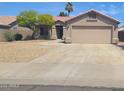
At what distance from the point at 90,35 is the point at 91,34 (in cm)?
17

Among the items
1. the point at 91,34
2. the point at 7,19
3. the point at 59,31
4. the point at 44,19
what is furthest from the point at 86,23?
the point at 7,19

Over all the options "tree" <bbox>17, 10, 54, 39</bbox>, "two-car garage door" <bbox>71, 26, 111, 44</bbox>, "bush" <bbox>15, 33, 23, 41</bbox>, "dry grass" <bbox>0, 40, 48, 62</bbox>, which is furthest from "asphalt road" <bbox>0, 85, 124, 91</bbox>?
"bush" <bbox>15, 33, 23, 41</bbox>

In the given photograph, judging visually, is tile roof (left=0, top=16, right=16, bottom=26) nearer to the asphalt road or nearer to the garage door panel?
the garage door panel

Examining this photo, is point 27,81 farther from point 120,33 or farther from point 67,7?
point 67,7

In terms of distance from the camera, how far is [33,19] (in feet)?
153

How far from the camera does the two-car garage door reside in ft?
125

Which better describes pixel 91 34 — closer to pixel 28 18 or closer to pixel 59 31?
pixel 28 18

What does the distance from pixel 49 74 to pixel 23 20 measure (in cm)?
3514

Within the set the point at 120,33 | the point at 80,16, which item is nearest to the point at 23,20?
the point at 80,16

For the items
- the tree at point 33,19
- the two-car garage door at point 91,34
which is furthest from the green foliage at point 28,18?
the two-car garage door at point 91,34

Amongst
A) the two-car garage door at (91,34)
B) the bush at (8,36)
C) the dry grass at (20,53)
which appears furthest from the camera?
the bush at (8,36)

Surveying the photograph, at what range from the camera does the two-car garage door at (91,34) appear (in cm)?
3809

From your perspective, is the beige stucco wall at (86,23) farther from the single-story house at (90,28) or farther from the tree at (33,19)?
the tree at (33,19)

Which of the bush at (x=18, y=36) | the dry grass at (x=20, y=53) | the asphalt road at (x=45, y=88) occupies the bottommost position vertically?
the bush at (x=18, y=36)
